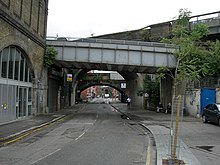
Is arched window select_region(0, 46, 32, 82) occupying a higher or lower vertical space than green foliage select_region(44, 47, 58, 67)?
lower

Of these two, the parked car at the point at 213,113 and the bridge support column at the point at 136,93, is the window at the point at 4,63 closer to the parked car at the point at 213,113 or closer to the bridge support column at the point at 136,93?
the parked car at the point at 213,113

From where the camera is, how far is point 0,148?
409 inches

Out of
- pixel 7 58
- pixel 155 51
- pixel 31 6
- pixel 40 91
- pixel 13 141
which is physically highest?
pixel 31 6

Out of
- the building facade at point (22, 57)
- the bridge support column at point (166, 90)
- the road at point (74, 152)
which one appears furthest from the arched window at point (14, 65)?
the bridge support column at point (166, 90)

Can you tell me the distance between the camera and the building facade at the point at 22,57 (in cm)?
1777

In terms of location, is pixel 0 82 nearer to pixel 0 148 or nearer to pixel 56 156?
pixel 0 148

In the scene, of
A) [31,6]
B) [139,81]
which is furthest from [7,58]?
[139,81]

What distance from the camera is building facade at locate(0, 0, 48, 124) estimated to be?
17766mm

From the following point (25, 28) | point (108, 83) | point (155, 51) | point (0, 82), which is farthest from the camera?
point (108, 83)

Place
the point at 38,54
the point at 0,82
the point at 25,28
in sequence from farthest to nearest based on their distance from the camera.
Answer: the point at 38,54
the point at 25,28
the point at 0,82

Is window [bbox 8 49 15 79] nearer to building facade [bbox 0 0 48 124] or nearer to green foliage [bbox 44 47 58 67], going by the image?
building facade [bbox 0 0 48 124]

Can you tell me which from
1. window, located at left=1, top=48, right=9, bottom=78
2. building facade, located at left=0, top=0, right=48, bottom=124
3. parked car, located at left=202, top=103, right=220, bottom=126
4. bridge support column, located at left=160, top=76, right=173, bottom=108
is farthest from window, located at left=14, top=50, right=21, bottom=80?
bridge support column, located at left=160, top=76, right=173, bottom=108

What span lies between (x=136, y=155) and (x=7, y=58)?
12.8 m

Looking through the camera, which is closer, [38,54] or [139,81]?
[38,54]
